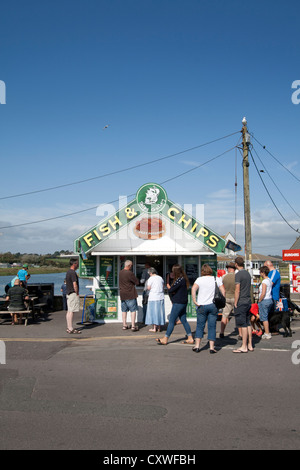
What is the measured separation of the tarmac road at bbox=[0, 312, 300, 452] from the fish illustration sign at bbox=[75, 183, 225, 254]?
157 inches

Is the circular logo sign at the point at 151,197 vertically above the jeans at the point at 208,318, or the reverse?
the circular logo sign at the point at 151,197

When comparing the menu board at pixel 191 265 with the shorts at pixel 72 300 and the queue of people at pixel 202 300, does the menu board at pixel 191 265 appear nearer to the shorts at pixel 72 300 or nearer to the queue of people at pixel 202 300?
the queue of people at pixel 202 300

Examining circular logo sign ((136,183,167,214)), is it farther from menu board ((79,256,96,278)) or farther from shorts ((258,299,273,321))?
shorts ((258,299,273,321))

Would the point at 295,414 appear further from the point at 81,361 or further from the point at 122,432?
the point at 81,361

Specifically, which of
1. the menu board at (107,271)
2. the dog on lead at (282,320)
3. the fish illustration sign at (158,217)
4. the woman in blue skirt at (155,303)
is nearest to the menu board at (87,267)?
the menu board at (107,271)

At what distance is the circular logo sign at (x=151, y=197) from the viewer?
12.4 metres

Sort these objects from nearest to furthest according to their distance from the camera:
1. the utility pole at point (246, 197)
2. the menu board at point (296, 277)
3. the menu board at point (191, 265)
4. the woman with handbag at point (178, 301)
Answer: the woman with handbag at point (178, 301) < the menu board at point (191, 265) < the utility pole at point (246, 197) < the menu board at point (296, 277)

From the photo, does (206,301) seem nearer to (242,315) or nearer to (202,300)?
(202,300)

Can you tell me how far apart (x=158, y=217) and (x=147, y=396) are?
774 cm

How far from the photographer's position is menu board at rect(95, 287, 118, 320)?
1215cm
